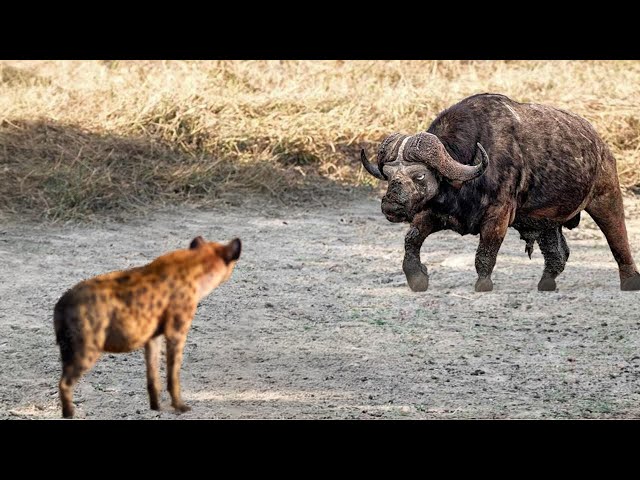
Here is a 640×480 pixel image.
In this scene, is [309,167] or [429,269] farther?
[309,167]

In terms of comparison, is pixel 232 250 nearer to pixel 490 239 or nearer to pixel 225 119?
pixel 490 239

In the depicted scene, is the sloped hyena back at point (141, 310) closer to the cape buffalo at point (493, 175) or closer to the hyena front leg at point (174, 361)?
the hyena front leg at point (174, 361)

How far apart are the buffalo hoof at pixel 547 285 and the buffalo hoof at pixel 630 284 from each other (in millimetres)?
534

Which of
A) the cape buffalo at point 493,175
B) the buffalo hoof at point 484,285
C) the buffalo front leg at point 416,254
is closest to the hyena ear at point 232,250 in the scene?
the cape buffalo at point 493,175

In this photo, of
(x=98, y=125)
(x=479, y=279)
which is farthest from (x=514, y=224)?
(x=98, y=125)

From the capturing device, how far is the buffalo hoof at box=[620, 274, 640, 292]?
29.7 ft

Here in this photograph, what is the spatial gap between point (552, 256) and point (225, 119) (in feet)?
18.3

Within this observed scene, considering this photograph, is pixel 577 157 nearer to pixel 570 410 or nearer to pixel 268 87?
pixel 570 410

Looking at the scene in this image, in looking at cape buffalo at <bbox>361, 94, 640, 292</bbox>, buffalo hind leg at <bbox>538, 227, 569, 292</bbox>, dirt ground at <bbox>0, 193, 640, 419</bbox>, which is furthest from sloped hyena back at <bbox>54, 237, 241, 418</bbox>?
buffalo hind leg at <bbox>538, 227, 569, 292</bbox>

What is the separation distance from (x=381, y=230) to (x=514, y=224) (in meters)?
2.79

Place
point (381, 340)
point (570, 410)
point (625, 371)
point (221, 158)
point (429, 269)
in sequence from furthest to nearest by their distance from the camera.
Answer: point (221, 158) < point (429, 269) < point (381, 340) < point (625, 371) < point (570, 410)

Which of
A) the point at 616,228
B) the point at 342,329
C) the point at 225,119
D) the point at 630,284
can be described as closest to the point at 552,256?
the point at 616,228

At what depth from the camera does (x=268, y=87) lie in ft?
49.4

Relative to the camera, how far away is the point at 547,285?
904cm
